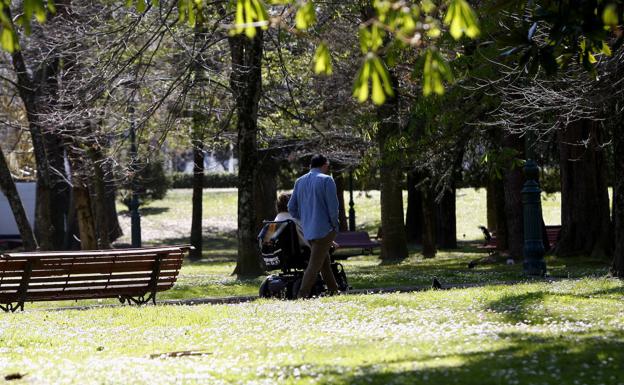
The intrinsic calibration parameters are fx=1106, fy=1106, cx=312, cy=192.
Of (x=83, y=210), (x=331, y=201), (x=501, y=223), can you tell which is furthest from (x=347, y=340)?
(x=83, y=210)

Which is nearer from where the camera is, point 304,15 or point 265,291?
point 304,15

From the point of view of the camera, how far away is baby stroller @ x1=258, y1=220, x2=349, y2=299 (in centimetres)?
1452

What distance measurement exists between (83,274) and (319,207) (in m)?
3.65

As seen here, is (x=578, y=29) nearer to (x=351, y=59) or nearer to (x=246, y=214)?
(x=246, y=214)

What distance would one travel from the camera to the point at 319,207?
45.8ft

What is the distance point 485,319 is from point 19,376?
467 centimetres

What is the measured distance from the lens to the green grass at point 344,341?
761cm

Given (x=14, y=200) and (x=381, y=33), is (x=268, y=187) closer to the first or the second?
(x=14, y=200)

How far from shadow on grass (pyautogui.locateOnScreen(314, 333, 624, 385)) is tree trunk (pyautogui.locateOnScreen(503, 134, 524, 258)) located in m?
15.8

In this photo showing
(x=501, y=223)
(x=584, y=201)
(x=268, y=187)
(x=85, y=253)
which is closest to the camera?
(x=85, y=253)

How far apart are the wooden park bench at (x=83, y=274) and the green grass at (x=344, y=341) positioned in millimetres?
1004

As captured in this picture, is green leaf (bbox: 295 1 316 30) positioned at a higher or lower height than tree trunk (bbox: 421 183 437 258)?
higher

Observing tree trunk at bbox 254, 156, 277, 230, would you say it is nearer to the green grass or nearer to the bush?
the green grass

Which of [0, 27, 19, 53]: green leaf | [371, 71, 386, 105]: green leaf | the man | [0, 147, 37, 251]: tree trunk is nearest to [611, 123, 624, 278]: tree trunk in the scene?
the man
